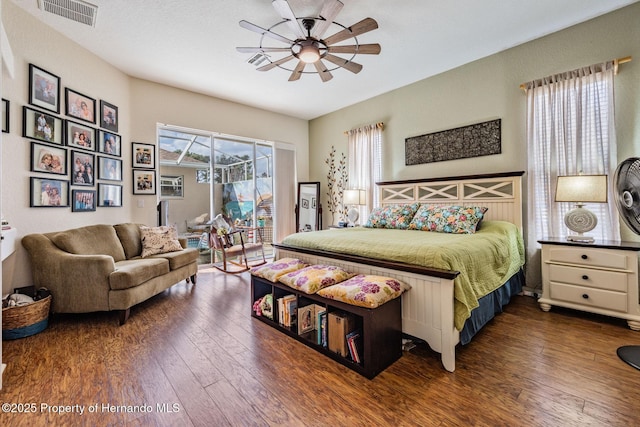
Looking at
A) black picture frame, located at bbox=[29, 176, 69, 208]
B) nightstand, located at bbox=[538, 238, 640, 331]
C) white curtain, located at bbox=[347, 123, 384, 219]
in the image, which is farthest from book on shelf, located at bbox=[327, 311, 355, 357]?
black picture frame, located at bbox=[29, 176, 69, 208]

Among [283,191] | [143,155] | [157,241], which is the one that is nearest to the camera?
[157,241]

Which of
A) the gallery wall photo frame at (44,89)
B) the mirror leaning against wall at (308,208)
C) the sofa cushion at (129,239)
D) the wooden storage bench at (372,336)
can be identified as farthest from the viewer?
the mirror leaning against wall at (308,208)

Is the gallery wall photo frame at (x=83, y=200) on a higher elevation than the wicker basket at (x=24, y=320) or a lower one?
higher

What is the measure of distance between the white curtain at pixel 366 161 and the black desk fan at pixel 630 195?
299 centimetres

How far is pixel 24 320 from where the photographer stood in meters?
2.25

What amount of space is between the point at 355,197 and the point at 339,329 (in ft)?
9.93

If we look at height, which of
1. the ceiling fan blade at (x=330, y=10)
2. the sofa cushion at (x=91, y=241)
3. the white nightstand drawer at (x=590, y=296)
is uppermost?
the ceiling fan blade at (x=330, y=10)

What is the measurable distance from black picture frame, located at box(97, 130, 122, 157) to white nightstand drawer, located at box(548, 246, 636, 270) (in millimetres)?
5191

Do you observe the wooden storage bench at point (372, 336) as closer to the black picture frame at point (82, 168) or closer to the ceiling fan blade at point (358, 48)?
the ceiling fan blade at point (358, 48)

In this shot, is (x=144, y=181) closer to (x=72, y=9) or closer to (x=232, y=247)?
(x=232, y=247)

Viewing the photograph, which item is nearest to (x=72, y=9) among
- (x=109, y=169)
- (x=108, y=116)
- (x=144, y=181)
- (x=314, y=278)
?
(x=108, y=116)

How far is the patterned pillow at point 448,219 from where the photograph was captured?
9.40ft

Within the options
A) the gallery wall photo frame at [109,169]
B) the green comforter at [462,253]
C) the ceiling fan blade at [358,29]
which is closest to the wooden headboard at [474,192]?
the green comforter at [462,253]

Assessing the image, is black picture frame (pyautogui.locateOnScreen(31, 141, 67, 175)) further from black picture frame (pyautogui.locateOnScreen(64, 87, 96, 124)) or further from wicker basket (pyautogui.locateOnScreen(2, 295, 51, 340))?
wicker basket (pyautogui.locateOnScreen(2, 295, 51, 340))
